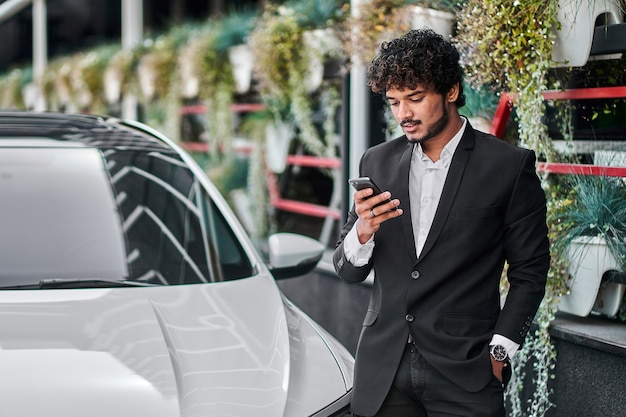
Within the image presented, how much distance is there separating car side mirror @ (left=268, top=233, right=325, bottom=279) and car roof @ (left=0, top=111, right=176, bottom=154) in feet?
2.25

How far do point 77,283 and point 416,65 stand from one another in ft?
4.77

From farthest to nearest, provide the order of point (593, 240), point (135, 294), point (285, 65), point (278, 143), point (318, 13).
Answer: point (278, 143) < point (285, 65) < point (318, 13) < point (593, 240) < point (135, 294)

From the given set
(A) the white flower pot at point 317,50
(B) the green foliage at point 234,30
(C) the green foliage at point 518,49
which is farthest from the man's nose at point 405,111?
(B) the green foliage at point 234,30

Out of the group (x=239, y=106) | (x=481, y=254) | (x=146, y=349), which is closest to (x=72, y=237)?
(x=146, y=349)

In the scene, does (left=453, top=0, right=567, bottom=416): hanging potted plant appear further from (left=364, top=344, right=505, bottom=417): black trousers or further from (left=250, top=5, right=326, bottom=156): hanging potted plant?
(left=250, top=5, right=326, bottom=156): hanging potted plant

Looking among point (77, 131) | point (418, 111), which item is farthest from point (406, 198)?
point (77, 131)

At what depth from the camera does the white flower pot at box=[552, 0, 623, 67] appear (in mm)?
3708

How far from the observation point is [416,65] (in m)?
2.39

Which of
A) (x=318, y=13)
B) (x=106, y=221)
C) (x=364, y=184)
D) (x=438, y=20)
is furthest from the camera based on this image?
(x=318, y=13)

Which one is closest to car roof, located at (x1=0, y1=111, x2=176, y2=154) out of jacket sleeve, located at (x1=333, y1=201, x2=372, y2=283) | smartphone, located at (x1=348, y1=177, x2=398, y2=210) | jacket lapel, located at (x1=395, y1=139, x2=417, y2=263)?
jacket sleeve, located at (x1=333, y1=201, x2=372, y2=283)

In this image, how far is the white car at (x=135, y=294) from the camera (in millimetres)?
2447

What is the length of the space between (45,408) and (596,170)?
2.59m

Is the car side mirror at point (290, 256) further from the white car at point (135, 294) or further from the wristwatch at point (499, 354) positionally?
the wristwatch at point (499, 354)

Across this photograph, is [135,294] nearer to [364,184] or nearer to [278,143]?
[364,184]
